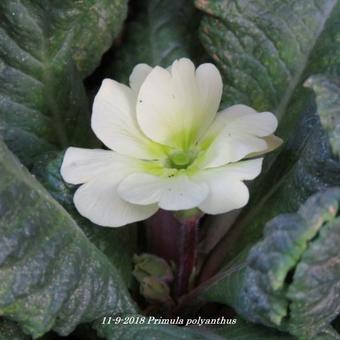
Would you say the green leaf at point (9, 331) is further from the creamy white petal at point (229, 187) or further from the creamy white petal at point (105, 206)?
the creamy white petal at point (229, 187)

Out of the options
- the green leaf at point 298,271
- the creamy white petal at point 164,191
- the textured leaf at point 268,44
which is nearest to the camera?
the green leaf at point 298,271

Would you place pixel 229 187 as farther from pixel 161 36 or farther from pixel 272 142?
pixel 161 36

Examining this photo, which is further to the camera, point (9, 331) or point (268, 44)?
point (268, 44)

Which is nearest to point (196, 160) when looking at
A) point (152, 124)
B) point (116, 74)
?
point (152, 124)

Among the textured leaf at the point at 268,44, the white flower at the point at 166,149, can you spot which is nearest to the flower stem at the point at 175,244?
the white flower at the point at 166,149

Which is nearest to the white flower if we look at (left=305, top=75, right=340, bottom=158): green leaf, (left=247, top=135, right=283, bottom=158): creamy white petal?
Result: (left=247, top=135, right=283, bottom=158): creamy white petal

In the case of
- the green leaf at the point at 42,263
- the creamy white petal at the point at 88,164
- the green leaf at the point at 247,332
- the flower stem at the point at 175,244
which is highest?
the creamy white petal at the point at 88,164

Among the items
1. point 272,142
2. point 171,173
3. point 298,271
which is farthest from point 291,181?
point 298,271
